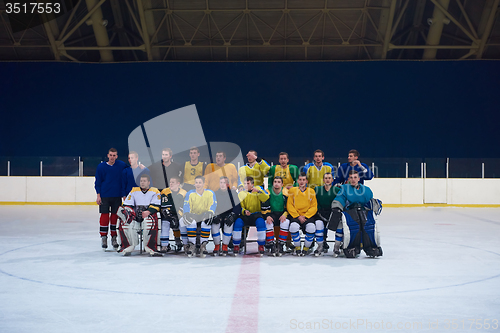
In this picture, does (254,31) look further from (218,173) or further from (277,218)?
(277,218)

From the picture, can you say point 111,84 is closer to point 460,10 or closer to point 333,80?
point 333,80

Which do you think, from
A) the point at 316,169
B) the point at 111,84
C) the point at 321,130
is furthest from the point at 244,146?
the point at 316,169

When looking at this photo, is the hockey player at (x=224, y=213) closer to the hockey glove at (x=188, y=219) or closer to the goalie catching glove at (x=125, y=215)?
the hockey glove at (x=188, y=219)

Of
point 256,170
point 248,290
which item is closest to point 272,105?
point 256,170

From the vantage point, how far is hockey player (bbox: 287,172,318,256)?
684 cm

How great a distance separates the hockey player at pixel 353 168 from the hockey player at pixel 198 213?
6.50ft

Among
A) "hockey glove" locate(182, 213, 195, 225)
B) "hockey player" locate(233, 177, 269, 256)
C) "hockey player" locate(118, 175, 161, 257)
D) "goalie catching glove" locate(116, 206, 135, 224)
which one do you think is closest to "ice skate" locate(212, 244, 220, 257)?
"hockey player" locate(233, 177, 269, 256)

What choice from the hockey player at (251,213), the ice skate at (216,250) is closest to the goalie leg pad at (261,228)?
the hockey player at (251,213)

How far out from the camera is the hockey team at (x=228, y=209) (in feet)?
22.0

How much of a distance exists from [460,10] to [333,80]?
203 inches

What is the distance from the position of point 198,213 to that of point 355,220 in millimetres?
2143

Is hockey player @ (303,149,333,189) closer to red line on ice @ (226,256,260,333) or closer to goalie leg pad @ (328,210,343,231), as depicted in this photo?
goalie leg pad @ (328,210,343,231)

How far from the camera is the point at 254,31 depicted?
60.2ft

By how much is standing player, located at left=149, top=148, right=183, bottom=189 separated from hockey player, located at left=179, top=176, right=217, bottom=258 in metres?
0.51
